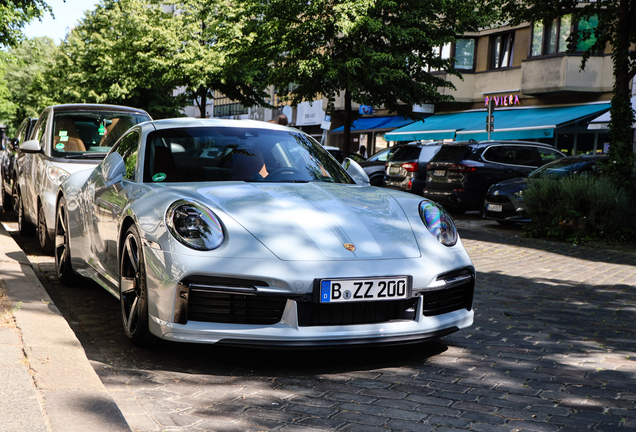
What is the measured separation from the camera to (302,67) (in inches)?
795

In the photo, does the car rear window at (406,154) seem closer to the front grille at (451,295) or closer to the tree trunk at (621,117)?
the tree trunk at (621,117)

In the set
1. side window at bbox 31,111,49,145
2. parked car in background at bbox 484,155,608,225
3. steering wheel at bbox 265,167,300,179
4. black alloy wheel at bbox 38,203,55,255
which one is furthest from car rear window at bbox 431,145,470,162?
steering wheel at bbox 265,167,300,179

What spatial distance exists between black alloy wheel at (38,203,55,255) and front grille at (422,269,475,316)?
5.15 meters

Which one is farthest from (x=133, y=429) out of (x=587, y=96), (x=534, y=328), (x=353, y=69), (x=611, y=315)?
(x=587, y=96)

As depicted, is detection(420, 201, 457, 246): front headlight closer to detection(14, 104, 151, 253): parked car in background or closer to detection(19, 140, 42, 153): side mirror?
detection(14, 104, 151, 253): parked car in background

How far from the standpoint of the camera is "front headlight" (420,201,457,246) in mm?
4406

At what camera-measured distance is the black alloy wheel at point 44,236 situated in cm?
801

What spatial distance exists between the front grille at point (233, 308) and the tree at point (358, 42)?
1676 cm

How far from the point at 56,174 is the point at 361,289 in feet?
17.4

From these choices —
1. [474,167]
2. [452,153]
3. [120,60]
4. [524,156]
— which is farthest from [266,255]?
[120,60]

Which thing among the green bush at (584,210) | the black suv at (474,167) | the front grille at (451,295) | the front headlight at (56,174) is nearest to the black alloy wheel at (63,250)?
the front headlight at (56,174)

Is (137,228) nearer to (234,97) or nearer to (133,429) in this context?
(133,429)

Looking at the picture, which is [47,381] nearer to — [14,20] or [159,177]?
[159,177]

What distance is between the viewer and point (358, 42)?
21.0 meters
